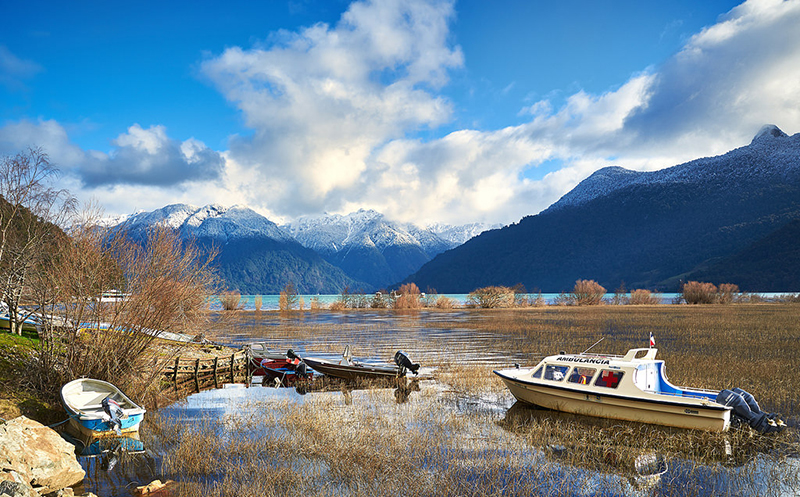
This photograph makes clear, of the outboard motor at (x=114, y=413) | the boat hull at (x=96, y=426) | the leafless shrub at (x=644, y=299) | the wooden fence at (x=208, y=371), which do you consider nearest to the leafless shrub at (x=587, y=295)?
the leafless shrub at (x=644, y=299)

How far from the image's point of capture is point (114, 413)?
12.9 meters

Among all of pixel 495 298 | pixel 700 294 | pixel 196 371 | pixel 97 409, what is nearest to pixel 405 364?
pixel 196 371

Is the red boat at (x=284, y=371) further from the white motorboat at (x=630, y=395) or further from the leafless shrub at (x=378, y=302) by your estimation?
the leafless shrub at (x=378, y=302)

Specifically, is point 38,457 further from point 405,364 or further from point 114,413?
point 405,364

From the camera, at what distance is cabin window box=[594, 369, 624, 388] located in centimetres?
1490

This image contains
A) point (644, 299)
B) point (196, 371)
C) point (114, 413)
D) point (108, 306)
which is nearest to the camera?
point (114, 413)

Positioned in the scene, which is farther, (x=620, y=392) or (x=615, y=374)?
(x=615, y=374)

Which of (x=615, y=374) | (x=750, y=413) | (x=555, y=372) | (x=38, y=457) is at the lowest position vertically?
(x=750, y=413)

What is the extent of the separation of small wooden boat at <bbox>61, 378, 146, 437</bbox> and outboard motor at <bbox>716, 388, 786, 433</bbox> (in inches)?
683

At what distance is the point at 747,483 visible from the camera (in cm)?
1041

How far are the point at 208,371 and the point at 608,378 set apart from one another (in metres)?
20.8

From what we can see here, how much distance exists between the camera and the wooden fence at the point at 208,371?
22875 mm

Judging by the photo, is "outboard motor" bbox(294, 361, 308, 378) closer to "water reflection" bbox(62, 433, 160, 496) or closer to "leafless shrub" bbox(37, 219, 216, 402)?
"leafless shrub" bbox(37, 219, 216, 402)

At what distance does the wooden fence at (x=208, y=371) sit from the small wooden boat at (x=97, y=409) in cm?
716
